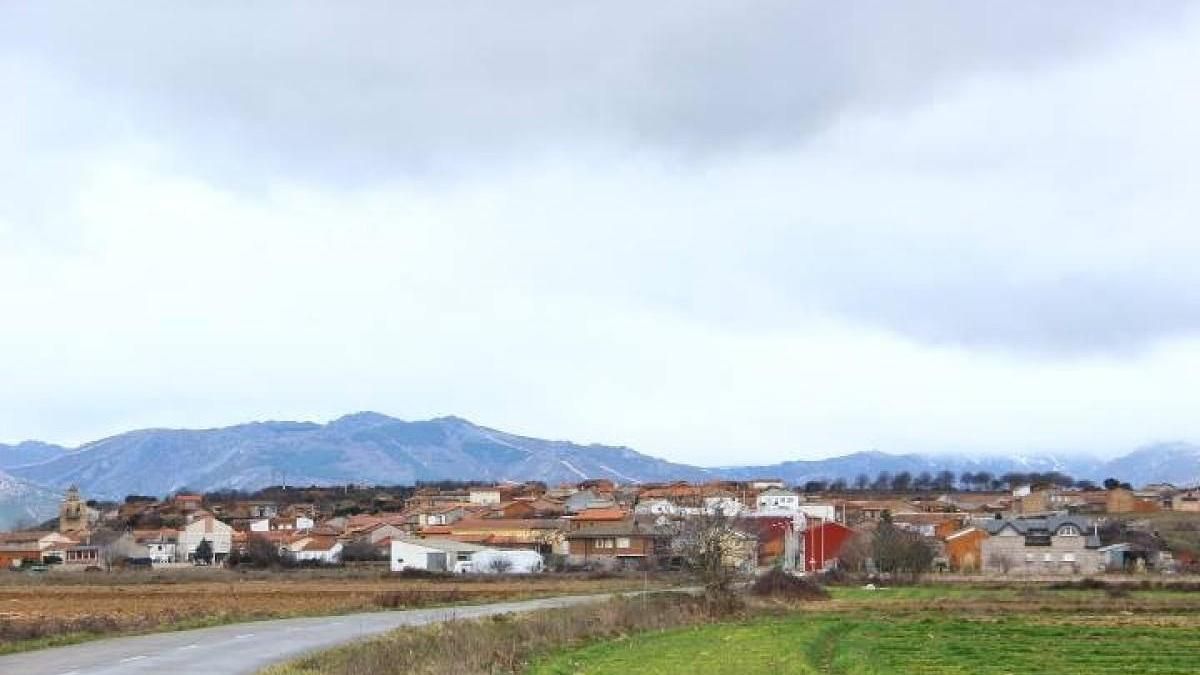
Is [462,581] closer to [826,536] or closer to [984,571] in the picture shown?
[826,536]

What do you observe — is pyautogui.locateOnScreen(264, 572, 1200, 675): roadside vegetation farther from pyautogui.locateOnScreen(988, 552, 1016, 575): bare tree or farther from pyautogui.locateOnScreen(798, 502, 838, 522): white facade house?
pyautogui.locateOnScreen(798, 502, 838, 522): white facade house

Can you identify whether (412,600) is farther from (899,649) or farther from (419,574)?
(419,574)

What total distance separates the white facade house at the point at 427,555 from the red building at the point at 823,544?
27.5 metres

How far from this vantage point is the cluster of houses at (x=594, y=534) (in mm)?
110875

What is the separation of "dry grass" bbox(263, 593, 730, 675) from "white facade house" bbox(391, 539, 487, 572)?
63.2 metres

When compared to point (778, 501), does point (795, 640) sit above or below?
above

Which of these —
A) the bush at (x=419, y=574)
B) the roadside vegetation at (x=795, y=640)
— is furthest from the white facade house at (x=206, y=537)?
the roadside vegetation at (x=795, y=640)

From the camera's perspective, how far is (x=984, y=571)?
4264 inches

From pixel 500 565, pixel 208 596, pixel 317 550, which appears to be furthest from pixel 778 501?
pixel 208 596

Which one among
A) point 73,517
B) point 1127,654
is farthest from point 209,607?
point 73,517

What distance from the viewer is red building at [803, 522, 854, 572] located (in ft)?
363

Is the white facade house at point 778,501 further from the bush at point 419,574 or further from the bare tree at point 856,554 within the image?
the bush at point 419,574

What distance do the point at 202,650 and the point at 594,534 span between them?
87.9 meters

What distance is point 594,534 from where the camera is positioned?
121 metres
